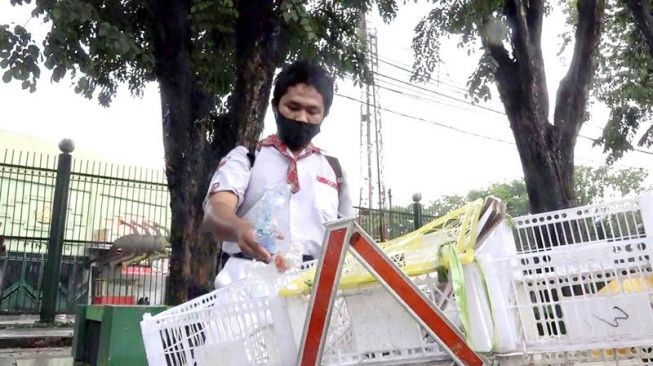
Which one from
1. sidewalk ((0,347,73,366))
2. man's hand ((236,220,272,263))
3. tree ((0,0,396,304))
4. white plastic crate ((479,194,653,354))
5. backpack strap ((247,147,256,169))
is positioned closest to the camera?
white plastic crate ((479,194,653,354))

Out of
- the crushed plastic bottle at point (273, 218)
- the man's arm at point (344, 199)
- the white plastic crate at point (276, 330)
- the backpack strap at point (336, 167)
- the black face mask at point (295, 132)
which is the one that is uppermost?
the black face mask at point (295, 132)

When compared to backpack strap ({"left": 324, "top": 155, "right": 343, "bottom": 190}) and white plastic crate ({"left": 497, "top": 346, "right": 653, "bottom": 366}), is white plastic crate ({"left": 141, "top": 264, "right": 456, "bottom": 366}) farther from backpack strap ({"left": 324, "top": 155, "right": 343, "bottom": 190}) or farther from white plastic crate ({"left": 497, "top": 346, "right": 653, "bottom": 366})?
backpack strap ({"left": 324, "top": 155, "right": 343, "bottom": 190})

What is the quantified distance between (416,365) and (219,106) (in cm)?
507

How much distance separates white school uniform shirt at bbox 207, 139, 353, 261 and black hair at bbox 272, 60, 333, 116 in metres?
0.21

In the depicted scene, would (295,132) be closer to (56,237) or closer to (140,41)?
(140,41)

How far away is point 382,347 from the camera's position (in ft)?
4.23

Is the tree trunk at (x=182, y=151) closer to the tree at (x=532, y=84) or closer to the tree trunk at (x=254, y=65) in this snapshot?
the tree trunk at (x=254, y=65)

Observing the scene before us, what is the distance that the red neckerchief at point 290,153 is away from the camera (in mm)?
2062

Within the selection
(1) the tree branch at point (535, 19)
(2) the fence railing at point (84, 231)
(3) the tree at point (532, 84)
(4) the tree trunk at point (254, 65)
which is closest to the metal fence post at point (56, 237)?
(2) the fence railing at point (84, 231)

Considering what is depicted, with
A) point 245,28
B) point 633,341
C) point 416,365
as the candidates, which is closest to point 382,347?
point 416,365

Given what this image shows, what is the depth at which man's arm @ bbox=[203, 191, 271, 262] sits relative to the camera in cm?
162

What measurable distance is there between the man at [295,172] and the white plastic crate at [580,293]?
862 mm

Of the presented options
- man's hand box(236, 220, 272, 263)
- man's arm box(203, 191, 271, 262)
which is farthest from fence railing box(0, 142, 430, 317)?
man's hand box(236, 220, 272, 263)

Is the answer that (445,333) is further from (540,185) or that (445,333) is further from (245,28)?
(540,185)
